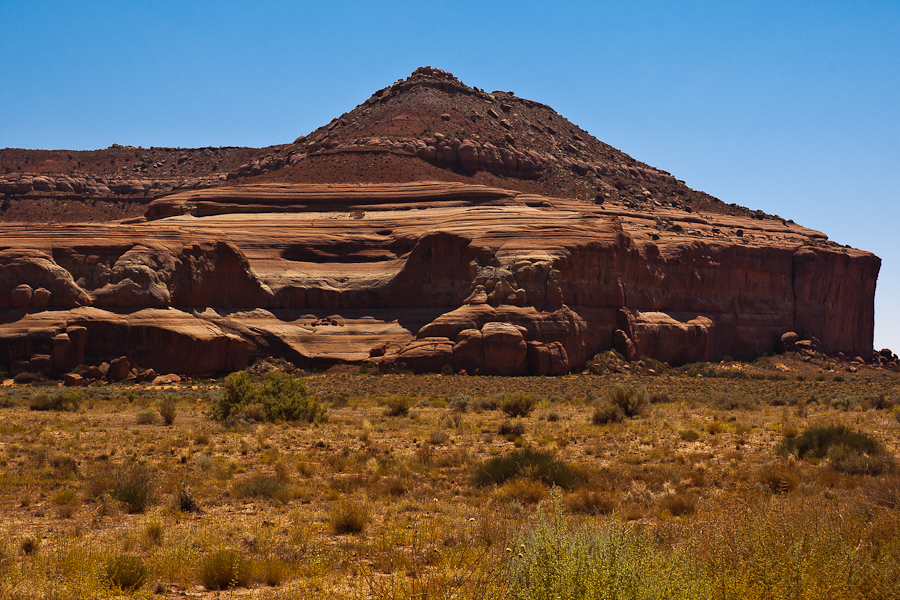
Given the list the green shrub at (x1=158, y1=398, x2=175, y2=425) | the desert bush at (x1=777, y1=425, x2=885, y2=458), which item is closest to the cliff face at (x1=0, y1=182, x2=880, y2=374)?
the green shrub at (x1=158, y1=398, x2=175, y2=425)

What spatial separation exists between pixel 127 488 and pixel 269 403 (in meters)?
13.4

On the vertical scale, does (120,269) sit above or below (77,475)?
above

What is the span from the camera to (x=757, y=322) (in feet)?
224

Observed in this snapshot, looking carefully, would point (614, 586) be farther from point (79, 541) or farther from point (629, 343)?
point (629, 343)

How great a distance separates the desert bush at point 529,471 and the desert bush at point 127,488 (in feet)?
18.1

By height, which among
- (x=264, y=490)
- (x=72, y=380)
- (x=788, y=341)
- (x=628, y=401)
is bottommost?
(x=72, y=380)

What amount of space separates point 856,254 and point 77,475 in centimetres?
7818

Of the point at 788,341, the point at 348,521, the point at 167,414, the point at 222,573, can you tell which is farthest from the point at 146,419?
the point at 788,341

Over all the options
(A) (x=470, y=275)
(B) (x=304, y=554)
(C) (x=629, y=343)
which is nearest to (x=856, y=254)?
(C) (x=629, y=343)

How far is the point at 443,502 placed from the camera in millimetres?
12078

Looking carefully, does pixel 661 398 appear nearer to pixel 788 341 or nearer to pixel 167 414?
pixel 167 414

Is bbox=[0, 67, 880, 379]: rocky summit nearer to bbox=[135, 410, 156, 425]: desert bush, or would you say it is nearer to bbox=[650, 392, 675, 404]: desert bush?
bbox=[650, 392, 675, 404]: desert bush

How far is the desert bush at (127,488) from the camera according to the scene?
1175 centimetres

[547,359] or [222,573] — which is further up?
[222,573]
